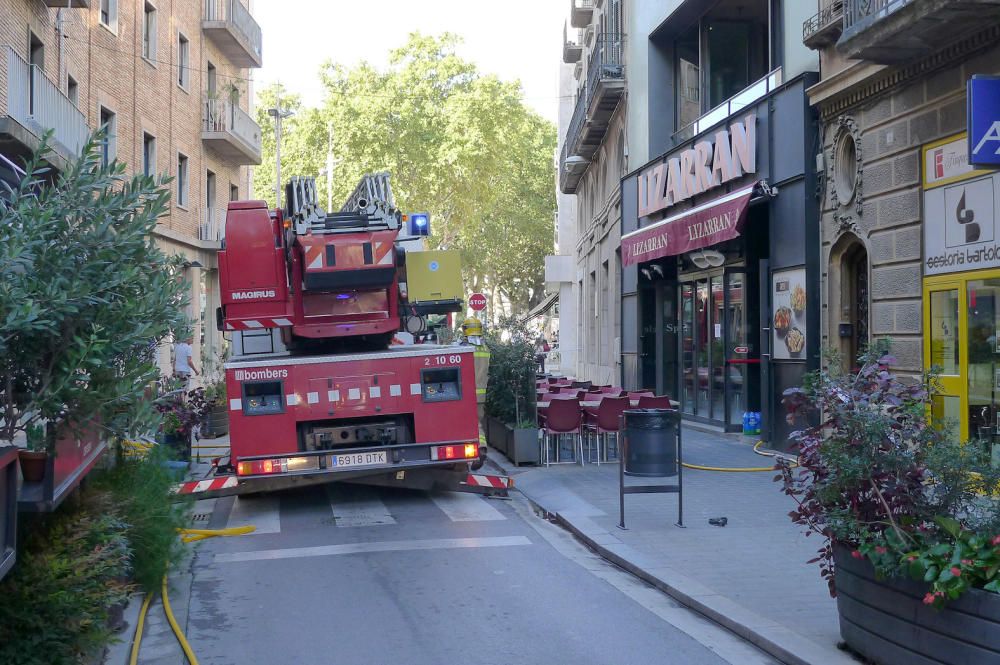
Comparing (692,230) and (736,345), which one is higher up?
(692,230)

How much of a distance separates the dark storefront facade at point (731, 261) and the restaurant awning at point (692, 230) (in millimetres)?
25

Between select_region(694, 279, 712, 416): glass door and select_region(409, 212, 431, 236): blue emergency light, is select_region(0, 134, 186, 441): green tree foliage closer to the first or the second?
select_region(409, 212, 431, 236): blue emergency light

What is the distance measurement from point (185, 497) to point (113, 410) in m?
3.86

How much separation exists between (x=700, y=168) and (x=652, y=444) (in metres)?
9.33

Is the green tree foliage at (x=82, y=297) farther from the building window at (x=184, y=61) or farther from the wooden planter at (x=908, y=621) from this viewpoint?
the building window at (x=184, y=61)

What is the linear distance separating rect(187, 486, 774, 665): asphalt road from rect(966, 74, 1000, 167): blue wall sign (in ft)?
17.0

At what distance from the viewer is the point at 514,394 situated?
49.2 ft

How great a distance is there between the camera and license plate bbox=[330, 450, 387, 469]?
1056 centimetres

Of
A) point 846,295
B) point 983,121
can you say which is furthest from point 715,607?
point 846,295

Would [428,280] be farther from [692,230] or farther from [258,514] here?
[692,230]

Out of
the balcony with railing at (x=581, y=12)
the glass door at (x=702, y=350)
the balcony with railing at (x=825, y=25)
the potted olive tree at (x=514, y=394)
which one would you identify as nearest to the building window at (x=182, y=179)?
the balcony with railing at (x=581, y=12)

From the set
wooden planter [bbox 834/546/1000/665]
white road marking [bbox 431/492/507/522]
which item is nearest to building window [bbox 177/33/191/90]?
white road marking [bbox 431/492/507/522]

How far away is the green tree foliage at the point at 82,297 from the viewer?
13.4 feet

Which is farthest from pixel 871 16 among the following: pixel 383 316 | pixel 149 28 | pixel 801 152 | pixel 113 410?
pixel 149 28
